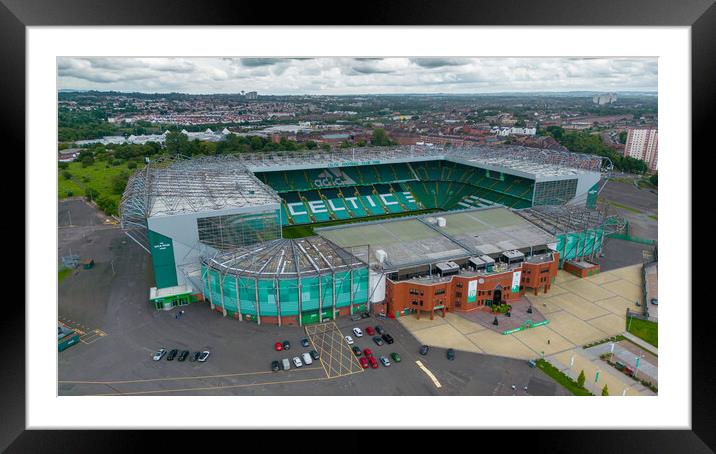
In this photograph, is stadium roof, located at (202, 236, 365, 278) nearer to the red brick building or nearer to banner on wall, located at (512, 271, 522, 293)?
the red brick building

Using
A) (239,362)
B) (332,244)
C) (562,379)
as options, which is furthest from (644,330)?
(239,362)

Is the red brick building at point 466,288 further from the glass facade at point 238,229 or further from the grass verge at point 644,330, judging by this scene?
the glass facade at point 238,229

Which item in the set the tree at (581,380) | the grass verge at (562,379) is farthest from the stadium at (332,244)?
the tree at (581,380)

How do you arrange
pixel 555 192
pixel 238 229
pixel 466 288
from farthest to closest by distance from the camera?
pixel 555 192
pixel 238 229
pixel 466 288
